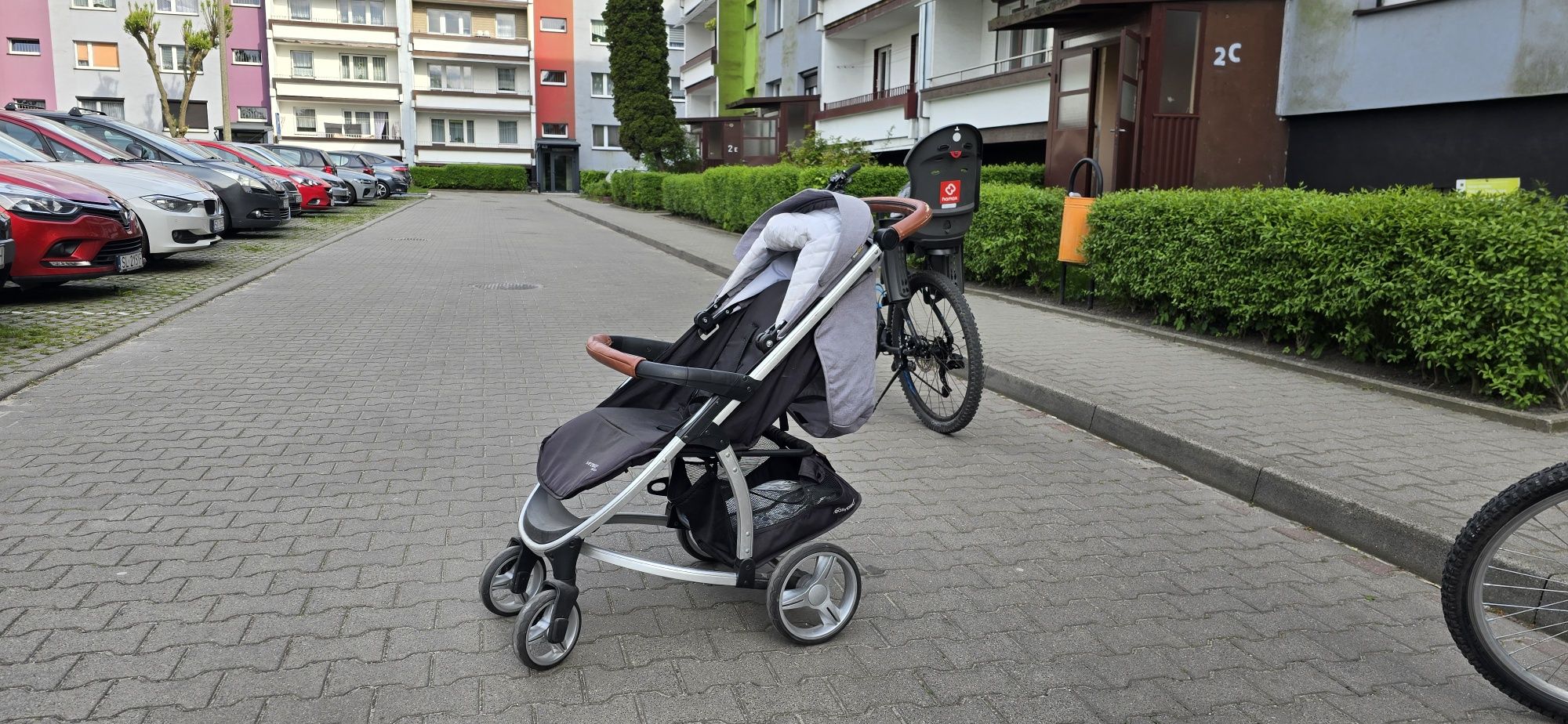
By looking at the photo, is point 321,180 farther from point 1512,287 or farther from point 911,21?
point 1512,287

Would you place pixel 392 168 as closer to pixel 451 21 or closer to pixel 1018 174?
pixel 451 21

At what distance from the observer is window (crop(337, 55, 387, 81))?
2436 inches

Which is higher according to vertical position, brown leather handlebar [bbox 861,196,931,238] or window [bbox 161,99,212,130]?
window [bbox 161,99,212,130]

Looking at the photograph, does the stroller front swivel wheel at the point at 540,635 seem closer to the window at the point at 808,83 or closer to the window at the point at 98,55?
the window at the point at 808,83

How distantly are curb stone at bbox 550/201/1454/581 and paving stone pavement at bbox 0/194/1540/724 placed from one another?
0.10 meters

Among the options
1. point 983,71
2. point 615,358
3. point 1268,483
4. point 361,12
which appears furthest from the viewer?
point 361,12

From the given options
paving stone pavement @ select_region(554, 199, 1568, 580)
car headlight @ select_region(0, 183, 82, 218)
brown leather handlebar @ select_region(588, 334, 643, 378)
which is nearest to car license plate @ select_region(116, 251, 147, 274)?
car headlight @ select_region(0, 183, 82, 218)

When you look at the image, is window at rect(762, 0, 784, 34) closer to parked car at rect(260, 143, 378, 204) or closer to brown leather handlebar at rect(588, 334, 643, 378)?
parked car at rect(260, 143, 378, 204)

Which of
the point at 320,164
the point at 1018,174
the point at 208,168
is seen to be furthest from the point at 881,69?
the point at 208,168

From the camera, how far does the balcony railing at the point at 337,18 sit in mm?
60031

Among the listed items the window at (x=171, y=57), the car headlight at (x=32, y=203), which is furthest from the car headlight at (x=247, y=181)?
the window at (x=171, y=57)

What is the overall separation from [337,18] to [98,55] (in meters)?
12.1

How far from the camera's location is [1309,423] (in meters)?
5.90

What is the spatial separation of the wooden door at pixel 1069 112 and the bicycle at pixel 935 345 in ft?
31.1
